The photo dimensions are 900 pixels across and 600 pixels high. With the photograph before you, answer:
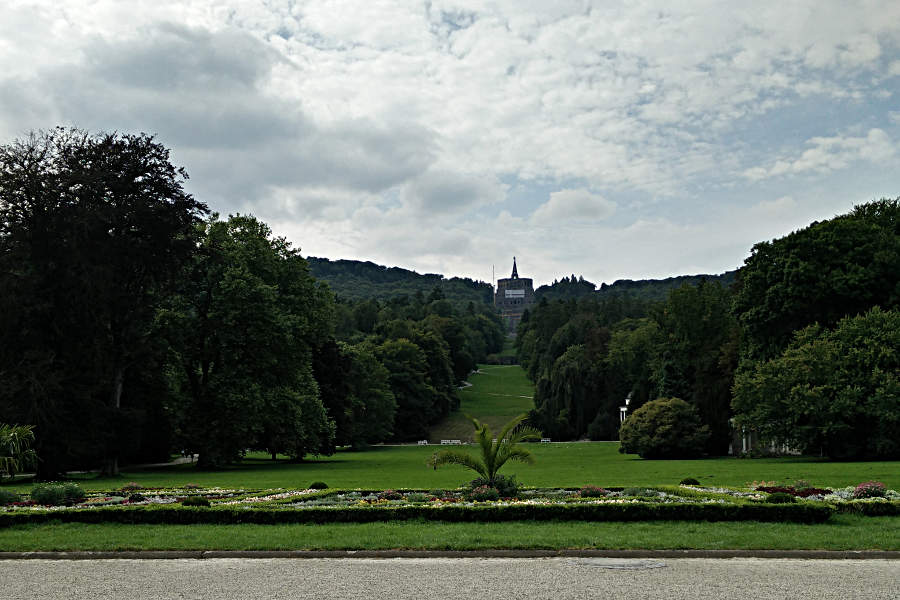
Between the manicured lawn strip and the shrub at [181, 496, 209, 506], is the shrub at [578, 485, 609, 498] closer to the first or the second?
the manicured lawn strip

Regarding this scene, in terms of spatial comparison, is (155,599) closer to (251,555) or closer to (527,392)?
(251,555)

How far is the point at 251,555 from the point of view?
12.3 m

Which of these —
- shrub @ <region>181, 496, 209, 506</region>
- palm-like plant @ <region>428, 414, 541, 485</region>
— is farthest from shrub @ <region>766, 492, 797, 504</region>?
shrub @ <region>181, 496, 209, 506</region>

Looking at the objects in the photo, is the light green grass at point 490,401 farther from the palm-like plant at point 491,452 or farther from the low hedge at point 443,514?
the low hedge at point 443,514

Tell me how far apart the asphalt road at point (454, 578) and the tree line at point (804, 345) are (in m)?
28.6

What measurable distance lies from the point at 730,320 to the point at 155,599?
5745 centimetres

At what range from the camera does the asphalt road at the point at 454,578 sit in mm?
9438

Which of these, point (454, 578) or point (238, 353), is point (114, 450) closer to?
point (238, 353)

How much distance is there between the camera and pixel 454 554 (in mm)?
12102

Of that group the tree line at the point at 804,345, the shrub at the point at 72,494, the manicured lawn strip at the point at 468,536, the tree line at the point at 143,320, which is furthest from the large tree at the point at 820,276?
the shrub at the point at 72,494

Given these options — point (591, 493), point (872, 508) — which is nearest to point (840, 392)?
point (591, 493)

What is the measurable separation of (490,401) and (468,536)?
105 metres

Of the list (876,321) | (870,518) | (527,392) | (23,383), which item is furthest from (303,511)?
(527,392)

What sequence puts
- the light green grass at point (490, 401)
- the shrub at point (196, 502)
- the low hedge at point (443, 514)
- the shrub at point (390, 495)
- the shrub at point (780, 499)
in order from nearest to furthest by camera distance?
the low hedge at point (443, 514)
the shrub at point (780, 499)
the shrub at point (196, 502)
the shrub at point (390, 495)
the light green grass at point (490, 401)
